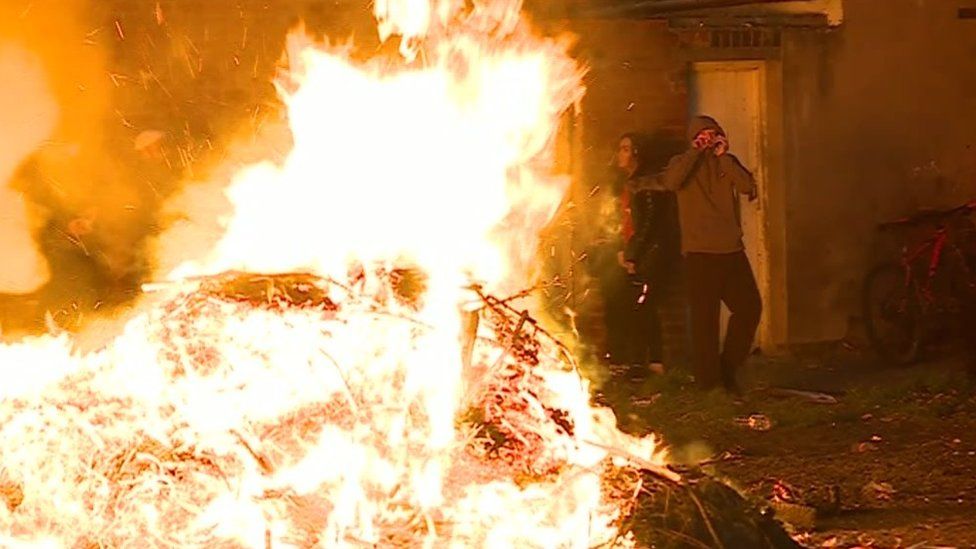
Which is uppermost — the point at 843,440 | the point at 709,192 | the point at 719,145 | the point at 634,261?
the point at 719,145

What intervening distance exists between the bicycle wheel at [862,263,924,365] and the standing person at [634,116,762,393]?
2.22 m

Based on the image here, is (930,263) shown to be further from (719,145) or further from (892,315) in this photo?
(719,145)

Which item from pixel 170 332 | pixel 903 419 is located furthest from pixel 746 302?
pixel 170 332

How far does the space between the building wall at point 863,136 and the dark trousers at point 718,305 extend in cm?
259

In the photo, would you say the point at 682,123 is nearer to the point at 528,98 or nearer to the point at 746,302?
the point at 746,302

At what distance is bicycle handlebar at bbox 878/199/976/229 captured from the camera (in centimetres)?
1305

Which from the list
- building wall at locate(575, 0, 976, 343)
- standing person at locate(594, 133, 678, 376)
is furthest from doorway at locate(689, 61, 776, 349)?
standing person at locate(594, 133, 678, 376)

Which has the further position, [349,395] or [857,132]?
[857,132]

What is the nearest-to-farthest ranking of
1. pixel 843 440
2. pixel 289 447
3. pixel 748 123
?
pixel 289 447
pixel 843 440
pixel 748 123

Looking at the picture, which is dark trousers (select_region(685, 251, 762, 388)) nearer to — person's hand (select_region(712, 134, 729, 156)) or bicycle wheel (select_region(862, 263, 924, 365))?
person's hand (select_region(712, 134, 729, 156))

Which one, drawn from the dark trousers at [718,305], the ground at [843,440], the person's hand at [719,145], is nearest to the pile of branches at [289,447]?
the ground at [843,440]

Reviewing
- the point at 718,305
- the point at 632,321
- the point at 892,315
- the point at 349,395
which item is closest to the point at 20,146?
the point at 632,321

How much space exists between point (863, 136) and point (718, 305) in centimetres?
357

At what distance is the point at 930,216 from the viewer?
13422mm
